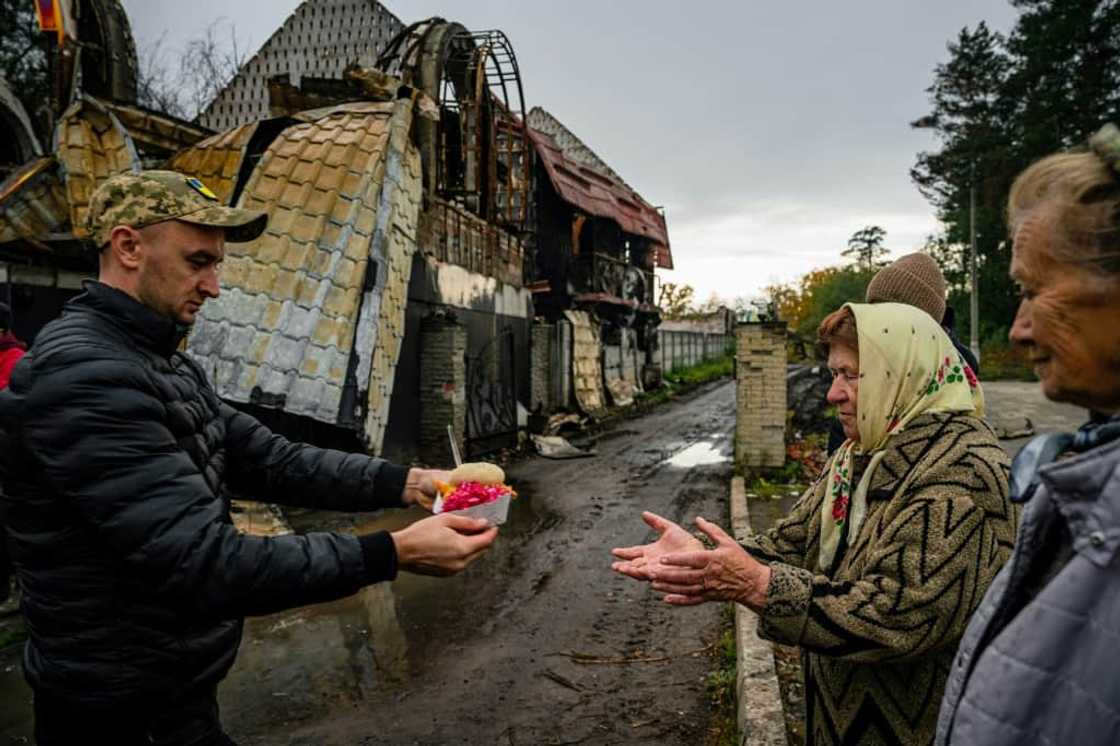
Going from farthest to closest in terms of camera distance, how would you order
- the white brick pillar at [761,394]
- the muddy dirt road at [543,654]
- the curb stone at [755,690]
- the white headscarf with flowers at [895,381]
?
1. the white brick pillar at [761,394]
2. the muddy dirt road at [543,654]
3. the curb stone at [755,690]
4. the white headscarf with flowers at [895,381]

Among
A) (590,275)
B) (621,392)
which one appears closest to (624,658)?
(621,392)

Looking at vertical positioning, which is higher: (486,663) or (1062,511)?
(1062,511)

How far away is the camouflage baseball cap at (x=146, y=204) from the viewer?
1931 mm

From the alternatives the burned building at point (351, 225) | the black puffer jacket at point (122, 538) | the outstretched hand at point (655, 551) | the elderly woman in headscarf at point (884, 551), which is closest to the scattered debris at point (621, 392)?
the burned building at point (351, 225)

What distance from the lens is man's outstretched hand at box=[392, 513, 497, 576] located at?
192 cm

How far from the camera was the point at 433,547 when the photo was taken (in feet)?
6.37

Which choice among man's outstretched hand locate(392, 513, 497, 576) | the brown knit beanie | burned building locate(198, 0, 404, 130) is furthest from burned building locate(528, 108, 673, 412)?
man's outstretched hand locate(392, 513, 497, 576)

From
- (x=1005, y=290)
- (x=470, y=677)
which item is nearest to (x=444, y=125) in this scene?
(x=470, y=677)

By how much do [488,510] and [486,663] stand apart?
3.18 meters

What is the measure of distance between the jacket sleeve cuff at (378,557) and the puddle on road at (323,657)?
114 inches

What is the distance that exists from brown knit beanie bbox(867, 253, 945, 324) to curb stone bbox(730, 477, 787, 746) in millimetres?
1579

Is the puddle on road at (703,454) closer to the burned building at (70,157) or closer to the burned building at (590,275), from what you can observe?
the burned building at (590,275)

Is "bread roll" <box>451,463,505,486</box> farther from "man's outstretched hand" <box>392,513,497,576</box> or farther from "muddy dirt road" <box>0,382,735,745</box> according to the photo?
"muddy dirt road" <box>0,382,735,745</box>

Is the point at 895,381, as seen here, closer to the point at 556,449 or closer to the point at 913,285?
the point at 913,285
